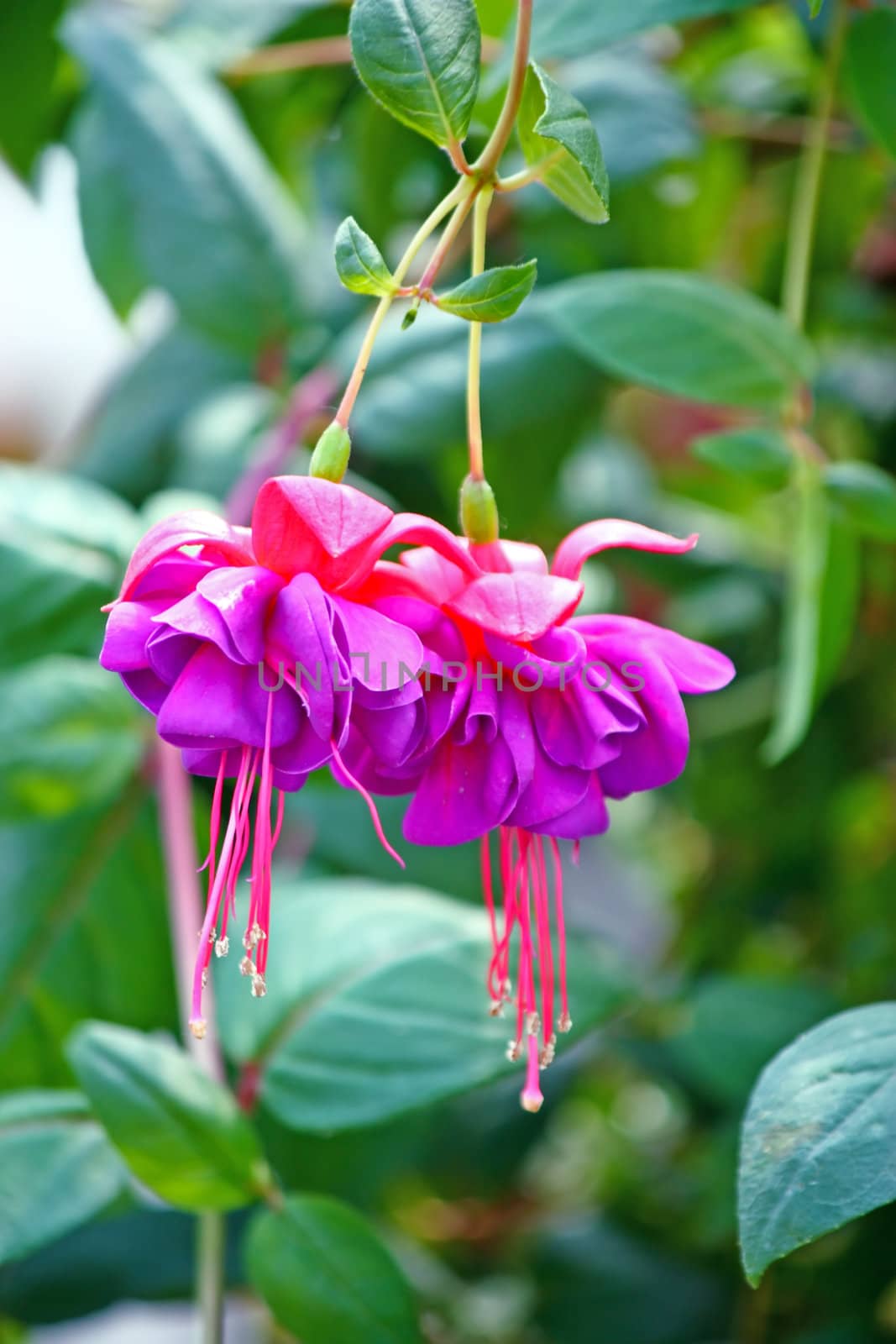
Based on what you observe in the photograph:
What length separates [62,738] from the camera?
26.1 inches

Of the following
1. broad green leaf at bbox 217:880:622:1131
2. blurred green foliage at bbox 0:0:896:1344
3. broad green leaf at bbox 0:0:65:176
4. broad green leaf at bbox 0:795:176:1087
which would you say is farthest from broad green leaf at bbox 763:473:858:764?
broad green leaf at bbox 0:0:65:176

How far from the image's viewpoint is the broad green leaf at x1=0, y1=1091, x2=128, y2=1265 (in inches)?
21.4

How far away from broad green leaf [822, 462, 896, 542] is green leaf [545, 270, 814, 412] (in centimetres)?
6

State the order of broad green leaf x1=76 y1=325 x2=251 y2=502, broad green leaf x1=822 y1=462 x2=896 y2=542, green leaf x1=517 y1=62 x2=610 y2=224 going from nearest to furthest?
1. green leaf x1=517 y1=62 x2=610 y2=224
2. broad green leaf x1=822 y1=462 x2=896 y2=542
3. broad green leaf x1=76 y1=325 x2=251 y2=502

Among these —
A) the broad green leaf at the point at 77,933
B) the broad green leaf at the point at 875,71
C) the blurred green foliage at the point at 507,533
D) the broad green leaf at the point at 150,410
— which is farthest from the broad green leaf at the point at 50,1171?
the broad green leaf at the point at 875,71

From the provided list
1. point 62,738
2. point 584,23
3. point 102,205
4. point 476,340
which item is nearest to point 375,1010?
point 62,738

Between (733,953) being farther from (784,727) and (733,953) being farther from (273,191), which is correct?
(273,191)

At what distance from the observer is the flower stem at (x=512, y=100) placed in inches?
14.8

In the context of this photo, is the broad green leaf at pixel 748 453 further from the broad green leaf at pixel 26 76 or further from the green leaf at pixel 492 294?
the broad green leaf at pixel 26 76

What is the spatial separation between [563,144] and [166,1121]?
39cm

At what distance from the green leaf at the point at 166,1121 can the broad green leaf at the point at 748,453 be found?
1.15 feet

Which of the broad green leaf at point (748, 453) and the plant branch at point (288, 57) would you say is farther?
the plant branch at point (288, 57)

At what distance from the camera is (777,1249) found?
1.20ft

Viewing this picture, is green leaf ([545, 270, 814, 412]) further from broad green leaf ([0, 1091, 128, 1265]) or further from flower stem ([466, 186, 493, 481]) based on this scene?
broad green leaf ([0, 1091, 128, 1265])
